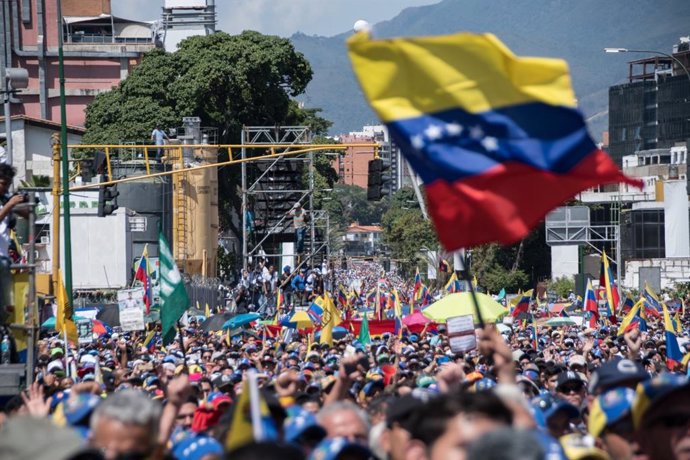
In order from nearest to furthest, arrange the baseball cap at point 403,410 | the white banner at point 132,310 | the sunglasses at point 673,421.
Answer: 1. the sunglasses at point 673,421
2. the baseball cap at point 403,410
3. the white banner at point 132,310

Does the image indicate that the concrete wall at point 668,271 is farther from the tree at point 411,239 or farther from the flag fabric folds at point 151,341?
the flag fabric folds at point 151,341

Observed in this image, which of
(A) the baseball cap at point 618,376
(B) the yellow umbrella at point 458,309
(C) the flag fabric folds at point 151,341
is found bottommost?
(C) the flag fabric folds at point 151,341

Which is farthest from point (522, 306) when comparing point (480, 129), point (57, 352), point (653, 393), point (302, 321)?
point (653, 393)

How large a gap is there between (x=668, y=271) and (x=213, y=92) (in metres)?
23.6

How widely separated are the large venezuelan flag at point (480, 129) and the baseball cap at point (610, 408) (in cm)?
106

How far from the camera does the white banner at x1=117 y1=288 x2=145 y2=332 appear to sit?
72.4 feet

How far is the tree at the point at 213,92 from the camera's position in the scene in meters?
65.9

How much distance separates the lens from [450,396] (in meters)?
5.57

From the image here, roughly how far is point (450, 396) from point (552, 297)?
63.9m

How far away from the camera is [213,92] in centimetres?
6656

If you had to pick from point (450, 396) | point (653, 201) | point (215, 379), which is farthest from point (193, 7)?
point (450, 396)

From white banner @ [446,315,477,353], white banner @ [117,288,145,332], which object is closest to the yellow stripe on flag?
white banner @ [446,315,477,353]

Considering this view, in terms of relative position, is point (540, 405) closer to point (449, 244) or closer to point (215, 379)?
point (449, 244)

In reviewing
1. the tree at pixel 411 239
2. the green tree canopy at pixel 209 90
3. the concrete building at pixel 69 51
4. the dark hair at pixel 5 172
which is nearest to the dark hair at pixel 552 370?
the dark hair at pixel 5 172
